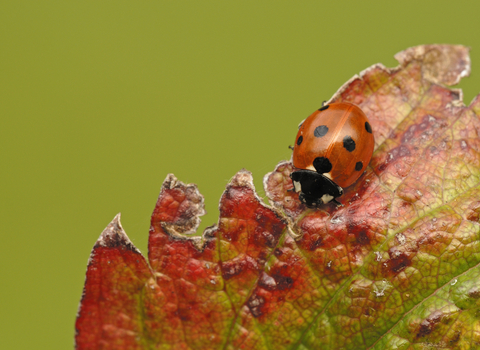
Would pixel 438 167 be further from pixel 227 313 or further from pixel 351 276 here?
pixel 227 313

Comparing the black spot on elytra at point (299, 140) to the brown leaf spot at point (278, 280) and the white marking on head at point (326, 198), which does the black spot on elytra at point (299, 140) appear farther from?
the brown leaf spot at point (278, 280)

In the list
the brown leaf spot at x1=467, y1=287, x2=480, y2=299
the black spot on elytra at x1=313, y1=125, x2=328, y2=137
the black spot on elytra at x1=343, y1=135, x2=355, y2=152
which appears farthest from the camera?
the black spot on elytra at x1=313, y1=125, x2=328, y2=137

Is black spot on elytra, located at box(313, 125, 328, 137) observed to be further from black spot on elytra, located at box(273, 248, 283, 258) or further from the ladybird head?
black spot on elytra, located at box(273, 248, 283, 258)

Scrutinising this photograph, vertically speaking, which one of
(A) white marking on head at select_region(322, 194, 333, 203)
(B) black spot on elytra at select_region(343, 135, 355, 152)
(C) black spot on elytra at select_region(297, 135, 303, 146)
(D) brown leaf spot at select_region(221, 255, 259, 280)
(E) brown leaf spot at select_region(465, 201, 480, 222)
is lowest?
(D) brown leaf spot at select_region(221, 255, 259, 280)

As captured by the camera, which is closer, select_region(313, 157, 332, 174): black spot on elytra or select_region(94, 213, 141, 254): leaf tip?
select_region(94, 213, 141, 254): leaf tip

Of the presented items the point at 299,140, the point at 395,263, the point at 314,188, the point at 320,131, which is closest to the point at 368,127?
the point at 320,131

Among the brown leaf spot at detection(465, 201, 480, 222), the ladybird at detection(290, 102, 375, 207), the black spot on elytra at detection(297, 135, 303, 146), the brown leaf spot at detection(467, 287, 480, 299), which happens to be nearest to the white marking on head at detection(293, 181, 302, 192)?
the ladybird at detection(290, 102, 375, 207)

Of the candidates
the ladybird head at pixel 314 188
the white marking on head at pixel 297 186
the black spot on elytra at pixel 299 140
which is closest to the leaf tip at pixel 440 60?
the black spot on elytra at pixel 299 140

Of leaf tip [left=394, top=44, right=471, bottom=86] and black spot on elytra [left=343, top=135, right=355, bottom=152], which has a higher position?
leaf tip [left=394, top=44, right=471, bottom=86]
